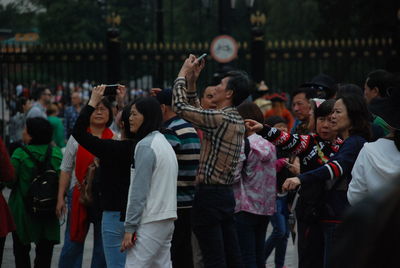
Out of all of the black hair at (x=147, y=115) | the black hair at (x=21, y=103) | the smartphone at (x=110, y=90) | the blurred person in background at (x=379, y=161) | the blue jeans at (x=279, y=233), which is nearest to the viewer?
the blurred person in background at (x=379, y=161)

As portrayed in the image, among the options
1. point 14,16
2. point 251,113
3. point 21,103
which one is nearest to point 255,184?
point 251,113

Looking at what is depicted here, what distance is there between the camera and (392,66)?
14.1m

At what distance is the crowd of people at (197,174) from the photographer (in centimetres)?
500

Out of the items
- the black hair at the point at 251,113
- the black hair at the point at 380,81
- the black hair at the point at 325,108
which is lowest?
the black hair at the point at 251,113

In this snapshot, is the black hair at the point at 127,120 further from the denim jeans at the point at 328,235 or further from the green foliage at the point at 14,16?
the green foliage at the point at 14,16

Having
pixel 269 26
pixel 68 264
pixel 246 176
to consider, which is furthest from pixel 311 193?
pixel 269 26

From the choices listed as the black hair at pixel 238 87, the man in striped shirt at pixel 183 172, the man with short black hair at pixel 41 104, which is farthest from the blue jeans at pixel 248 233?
the man with short black hair at pixel 41 104

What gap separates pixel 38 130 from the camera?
682cm

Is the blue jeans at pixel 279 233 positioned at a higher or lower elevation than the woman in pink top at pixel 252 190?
lower

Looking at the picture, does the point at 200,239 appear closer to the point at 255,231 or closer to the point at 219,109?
the point at 219,109

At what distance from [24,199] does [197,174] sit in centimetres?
190

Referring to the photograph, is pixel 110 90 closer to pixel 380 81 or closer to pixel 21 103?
pixel 380 81

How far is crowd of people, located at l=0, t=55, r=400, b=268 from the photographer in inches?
197

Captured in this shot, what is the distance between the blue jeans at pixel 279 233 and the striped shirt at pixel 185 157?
1806mm
